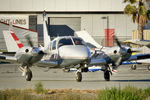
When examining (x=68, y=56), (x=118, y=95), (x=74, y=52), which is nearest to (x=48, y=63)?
(x=68, y=56)

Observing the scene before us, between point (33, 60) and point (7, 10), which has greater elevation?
point (7, 10)

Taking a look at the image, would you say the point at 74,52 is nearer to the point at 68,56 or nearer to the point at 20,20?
the point at 68,56

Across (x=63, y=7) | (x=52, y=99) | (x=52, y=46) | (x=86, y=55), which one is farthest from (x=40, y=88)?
(x=63, y=7)

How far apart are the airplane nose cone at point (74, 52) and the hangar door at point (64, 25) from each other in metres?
48.7

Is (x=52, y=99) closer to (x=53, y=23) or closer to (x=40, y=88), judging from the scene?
(x=40, y=88)

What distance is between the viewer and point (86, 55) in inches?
1088

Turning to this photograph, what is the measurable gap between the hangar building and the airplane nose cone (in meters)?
44.8

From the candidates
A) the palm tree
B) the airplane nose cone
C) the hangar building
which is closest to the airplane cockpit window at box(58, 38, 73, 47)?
the airplane nose cone

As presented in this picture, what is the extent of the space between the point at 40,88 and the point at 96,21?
57.5 metres

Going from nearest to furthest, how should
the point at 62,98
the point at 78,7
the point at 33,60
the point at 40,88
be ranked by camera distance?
1. the point at 62,98
2. the point at 40,88
3. the point at 33,60
4. the point at 78,7

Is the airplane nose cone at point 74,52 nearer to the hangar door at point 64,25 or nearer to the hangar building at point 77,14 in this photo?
the hangar building at point 77,14

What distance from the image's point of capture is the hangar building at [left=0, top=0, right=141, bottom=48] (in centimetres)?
7512

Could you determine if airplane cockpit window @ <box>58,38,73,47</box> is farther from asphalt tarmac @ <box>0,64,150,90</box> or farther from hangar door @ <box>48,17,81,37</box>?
hangar door @ <box>48,17,81,37</box>

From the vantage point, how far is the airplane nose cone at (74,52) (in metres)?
27.7
